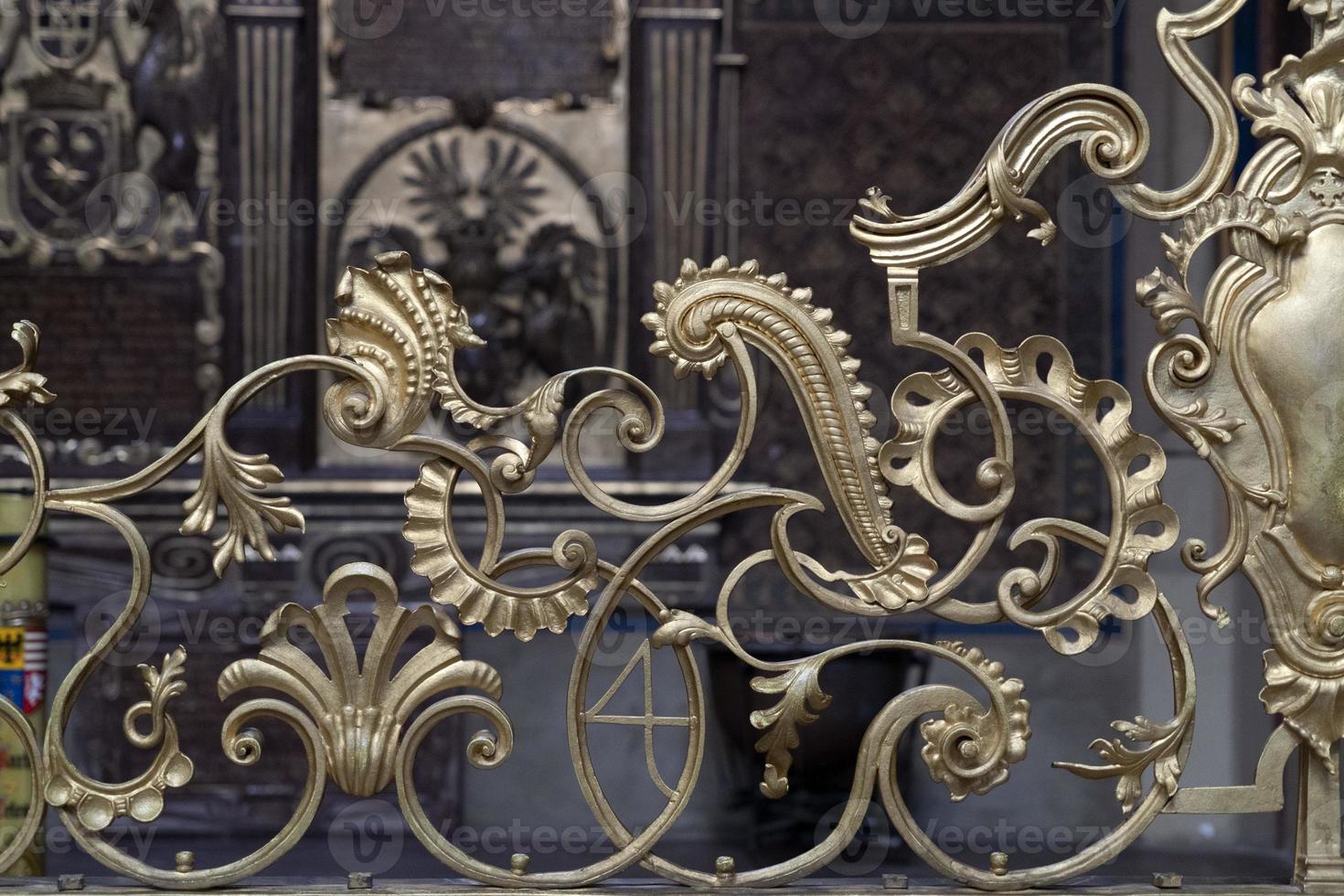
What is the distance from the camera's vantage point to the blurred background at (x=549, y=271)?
4.23 metres

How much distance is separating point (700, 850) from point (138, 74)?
2642 mm

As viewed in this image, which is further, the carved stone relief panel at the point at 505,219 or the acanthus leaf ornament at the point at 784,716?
the carved stone relief panel at the point at 505,219

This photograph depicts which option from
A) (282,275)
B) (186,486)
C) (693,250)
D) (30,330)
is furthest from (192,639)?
(30,330)

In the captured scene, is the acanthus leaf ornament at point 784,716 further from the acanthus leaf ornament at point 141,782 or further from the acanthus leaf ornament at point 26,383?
the acanthus leaf ornament at point 26,383

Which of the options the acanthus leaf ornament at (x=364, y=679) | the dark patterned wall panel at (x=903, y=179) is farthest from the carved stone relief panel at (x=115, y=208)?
the acanthus leaf ornament at (x=364, y=679)

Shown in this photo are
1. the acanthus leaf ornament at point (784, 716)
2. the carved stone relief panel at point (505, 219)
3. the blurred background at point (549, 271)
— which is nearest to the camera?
the acanthus leaf ornament at point (784, 716)

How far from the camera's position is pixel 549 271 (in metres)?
4.42

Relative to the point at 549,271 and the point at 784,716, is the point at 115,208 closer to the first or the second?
the point at 549,271

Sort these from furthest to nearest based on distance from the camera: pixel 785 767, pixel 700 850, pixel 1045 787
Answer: pixel 1045 787 < pixel 700 850 < pixel 785 767

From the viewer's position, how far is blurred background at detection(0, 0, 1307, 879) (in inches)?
167

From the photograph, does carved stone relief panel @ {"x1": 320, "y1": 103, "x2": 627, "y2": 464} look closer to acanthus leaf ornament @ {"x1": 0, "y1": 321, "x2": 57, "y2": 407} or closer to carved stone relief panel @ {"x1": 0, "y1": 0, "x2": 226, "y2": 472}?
carved stone relief panel @ {"x1": 0, "y1": 0, "x2": 226, "y2": 472}

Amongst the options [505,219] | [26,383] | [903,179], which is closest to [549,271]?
[505,219]

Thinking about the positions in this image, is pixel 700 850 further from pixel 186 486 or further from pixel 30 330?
pixel 30 330

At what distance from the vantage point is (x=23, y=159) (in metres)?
4.33
